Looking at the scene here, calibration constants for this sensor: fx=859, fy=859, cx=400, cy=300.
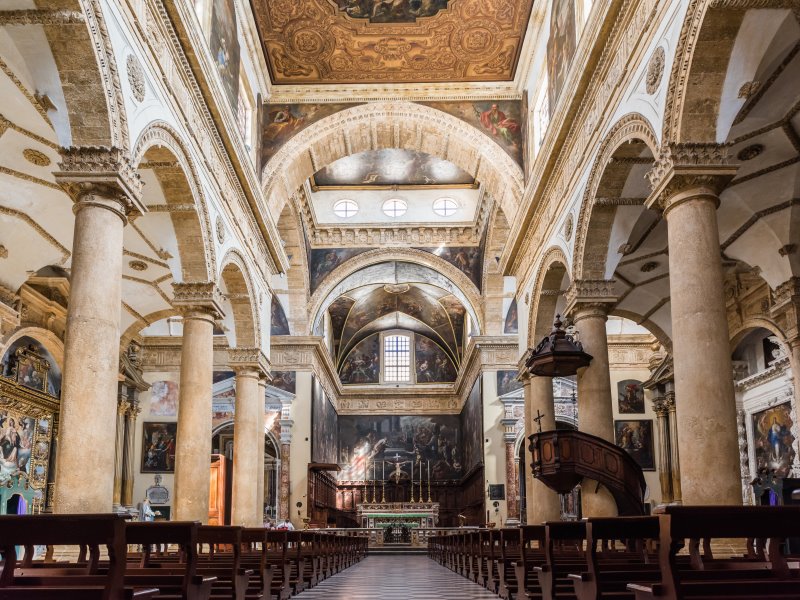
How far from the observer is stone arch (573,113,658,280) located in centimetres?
1174

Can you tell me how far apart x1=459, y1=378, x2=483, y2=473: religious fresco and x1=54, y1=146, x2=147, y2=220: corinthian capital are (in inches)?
883

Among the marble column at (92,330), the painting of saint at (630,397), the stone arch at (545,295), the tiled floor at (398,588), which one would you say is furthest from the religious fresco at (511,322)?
the marble column at (92,330)

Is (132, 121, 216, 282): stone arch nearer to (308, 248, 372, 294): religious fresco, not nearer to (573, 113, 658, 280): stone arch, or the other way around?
(573, 113, 658, 280): stone arch

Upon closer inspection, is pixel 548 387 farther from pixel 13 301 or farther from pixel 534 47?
pixel 13 301

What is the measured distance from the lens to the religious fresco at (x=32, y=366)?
1945cm

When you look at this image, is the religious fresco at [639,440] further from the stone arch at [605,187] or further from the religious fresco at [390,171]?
the stone arch at [605,187]

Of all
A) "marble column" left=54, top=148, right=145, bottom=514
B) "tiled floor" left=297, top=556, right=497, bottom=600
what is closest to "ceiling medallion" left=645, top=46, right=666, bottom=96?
"marble column" left=54, top=148, right=145, bottom=514

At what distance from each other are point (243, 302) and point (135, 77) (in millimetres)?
8817

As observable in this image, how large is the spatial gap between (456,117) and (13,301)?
1108 cm

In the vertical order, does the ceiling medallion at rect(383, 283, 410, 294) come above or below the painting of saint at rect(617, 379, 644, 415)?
above

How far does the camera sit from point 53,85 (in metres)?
9.65

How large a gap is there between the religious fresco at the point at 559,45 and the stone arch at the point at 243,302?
→ 7234mm

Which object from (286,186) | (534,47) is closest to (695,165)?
(534,47)

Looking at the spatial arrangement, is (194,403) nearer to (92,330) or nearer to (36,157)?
(36,157)
